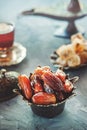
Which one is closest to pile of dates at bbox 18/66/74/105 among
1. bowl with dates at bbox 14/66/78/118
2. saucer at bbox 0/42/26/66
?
bowl with dates at bbox 14/66/78/118

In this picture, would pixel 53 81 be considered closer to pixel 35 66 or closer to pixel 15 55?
pixel 35 66

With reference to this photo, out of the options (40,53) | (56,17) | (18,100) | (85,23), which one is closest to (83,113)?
(18,100)

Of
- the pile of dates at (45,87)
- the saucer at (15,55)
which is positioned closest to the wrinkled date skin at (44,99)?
the pile of dates at (45,87)

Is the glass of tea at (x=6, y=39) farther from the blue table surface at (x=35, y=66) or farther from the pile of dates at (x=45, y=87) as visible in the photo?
the pile of dates at (x=45, y=87)

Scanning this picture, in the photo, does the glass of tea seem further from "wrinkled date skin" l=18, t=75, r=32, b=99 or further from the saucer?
"wrinkled date skin" l=18, t=75, r=32, b=99

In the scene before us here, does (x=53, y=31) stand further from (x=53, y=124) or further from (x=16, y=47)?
(x=53, y=124)
